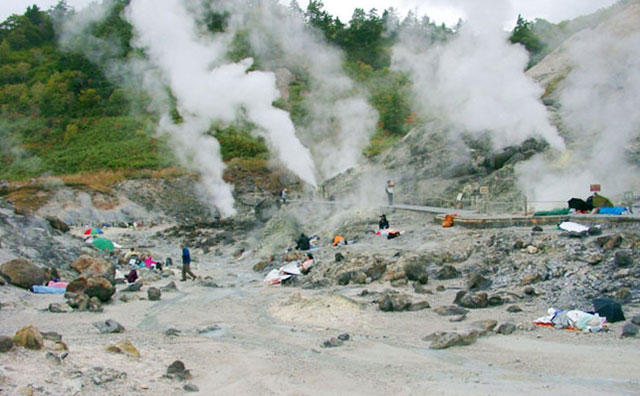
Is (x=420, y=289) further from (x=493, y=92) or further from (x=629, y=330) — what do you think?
(x=493, y=92)

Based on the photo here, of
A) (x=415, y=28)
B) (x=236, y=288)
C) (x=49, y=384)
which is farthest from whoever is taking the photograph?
(x=415, y=28)

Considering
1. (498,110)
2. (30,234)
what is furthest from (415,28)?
(30,234)

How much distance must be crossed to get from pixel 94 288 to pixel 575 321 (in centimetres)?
958

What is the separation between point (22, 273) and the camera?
45.8 feet

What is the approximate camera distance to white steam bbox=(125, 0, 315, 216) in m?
39.9

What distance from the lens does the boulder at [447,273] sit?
46.3 feet

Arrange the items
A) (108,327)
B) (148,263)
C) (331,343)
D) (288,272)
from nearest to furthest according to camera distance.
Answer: (331,343) → (108,327) → (288,272) → (148,263)

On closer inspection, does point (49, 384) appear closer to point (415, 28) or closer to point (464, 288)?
point (464, 288)

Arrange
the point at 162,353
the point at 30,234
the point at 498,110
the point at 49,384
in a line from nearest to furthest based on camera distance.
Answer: the point at 49,384
the point at 162,353
the point at 30,234
the point at 498,110

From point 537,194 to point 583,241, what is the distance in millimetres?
8775

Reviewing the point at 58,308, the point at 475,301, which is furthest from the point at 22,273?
the point at 475,301

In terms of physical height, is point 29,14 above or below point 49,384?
above

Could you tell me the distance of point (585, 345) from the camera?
8414 millimetres

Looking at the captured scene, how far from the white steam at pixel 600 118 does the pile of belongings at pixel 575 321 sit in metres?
12.8
